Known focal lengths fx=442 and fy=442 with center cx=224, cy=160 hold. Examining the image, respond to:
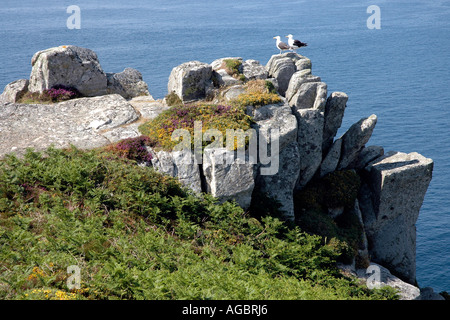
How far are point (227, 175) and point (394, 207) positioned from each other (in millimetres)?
16933

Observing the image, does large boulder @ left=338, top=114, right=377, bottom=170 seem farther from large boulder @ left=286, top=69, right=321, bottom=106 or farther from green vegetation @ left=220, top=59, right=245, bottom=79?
green vegetation @ left=220, top=59, right=245, bottom=79

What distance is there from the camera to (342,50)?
134125 millimetres

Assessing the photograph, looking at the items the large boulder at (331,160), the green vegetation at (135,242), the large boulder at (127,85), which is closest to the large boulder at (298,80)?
the large boulder at (331,160)

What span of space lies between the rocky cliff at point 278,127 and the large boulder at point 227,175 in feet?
4.73

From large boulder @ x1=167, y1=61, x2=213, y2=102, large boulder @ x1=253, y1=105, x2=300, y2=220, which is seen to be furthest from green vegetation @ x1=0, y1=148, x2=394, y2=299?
large boulder @ x1=167, y1=61, x2=213, y2=102

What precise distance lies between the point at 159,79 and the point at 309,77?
254ft

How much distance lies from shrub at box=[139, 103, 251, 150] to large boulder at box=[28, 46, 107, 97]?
1057cm

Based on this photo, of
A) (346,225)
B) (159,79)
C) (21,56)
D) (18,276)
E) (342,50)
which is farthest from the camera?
(342,50)

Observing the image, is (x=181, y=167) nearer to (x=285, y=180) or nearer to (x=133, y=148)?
(x=133, y=148)

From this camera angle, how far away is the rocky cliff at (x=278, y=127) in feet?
95.3

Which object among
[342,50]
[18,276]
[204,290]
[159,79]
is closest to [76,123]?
[18,276]

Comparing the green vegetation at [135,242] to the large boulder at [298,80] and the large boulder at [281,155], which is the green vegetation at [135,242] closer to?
the large boulder at [281,155]

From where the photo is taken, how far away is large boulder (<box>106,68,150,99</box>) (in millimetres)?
39219

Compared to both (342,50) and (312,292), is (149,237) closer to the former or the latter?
(312,292)
